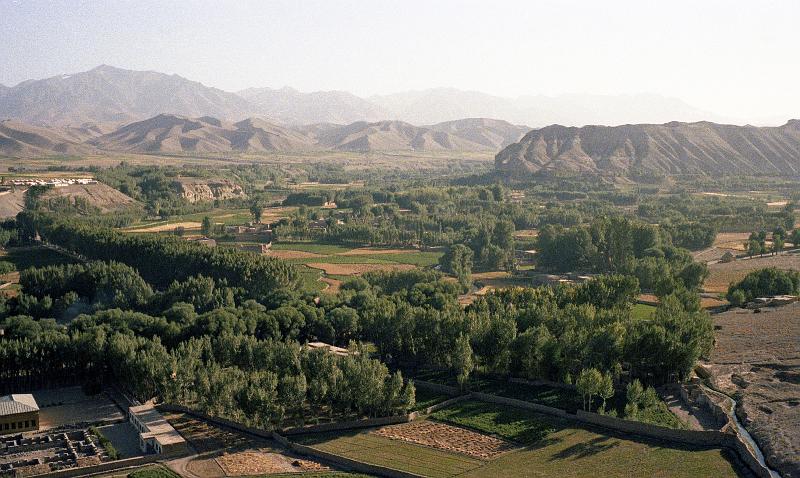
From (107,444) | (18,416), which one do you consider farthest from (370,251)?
(107,444)

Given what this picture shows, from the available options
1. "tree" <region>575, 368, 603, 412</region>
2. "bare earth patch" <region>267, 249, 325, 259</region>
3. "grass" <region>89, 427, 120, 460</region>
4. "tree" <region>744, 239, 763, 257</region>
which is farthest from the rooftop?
"tree" <region>744, 239, 763, 257</region>

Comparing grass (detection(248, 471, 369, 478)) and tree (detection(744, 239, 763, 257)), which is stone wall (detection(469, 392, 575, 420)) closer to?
grass (detection(248, 471, 369, 478))

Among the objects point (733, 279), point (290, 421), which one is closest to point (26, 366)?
A: point (290, 421)

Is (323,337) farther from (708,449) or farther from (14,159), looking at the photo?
(14,159)

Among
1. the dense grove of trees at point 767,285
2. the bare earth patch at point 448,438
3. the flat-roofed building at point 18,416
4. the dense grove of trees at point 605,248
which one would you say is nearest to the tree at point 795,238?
the dense grove of trees at point 605,248

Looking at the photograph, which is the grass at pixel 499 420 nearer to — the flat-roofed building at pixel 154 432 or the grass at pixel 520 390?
the grass at pixel 520 390
